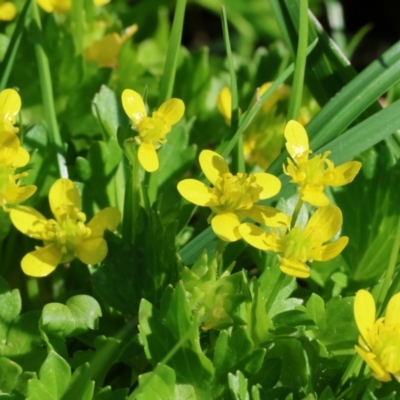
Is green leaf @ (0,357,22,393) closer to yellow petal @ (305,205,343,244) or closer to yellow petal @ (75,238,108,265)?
yellow petal @ (75,238,108,265)

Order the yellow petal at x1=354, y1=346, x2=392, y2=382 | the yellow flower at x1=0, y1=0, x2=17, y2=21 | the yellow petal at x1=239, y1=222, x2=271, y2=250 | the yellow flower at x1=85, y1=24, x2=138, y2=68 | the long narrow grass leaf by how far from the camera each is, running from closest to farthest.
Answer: the yellow petal at x1=354, y1=346, x2=392, y2=382 → the yellow petal at x1=239, y1=222, x2=271, y2=250 → the long narrow grass leaf → the yellow flower at x1=0, y1=0, x2=17, y2=21 → the yellow flower at x1=85, y1=24, x2=138, y2=68

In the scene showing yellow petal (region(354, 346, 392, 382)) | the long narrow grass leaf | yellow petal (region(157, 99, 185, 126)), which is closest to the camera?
yellow petal (region(354, 346, 392, 382))

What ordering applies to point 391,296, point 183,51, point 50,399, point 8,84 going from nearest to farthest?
1. point 50,399
2. point 391,296
3. point 8,84
4. point 183,51

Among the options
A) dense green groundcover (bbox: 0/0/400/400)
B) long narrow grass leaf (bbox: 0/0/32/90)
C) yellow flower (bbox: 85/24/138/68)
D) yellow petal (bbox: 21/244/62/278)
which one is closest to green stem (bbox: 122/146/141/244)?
dense green groundcover (bbox: 0/0/400/400)

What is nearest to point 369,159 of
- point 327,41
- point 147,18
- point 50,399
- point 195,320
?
point 327,41

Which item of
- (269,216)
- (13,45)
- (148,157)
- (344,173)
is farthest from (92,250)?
(13,45)

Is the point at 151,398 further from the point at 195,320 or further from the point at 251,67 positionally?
the point at 251,67

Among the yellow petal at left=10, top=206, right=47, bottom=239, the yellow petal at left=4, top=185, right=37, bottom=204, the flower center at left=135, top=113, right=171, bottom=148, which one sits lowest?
the yellow petal at left=10, top=206, right=47, bottom=239

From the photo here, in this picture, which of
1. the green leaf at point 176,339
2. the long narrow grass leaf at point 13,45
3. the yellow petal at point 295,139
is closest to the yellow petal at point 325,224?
the yellow petal at point 295,139

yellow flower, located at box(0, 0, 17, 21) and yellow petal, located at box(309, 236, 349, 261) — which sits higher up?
yellow flower, located at box(0, 0, 17, 21)

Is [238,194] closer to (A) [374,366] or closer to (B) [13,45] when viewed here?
(A) [374,366]
